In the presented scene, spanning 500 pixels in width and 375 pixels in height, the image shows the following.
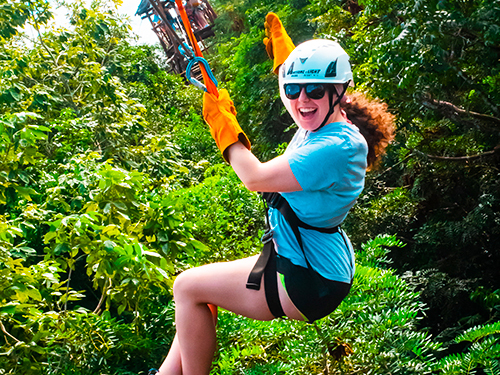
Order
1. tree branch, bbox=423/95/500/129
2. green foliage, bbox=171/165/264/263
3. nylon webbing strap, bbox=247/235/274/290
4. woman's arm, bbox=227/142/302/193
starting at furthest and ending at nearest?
tree branch, bbox=423/95/500/129 → green foliage, bbox=171/165/264/263 → nylon webbing strap, bbox=247/235/274/290 → woman's arm, bbox=227/142/302/193

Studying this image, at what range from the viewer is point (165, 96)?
40.2 feet

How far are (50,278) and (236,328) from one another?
3.54 feet

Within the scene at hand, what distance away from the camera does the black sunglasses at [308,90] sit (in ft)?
5.17

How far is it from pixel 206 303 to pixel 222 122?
0.64m

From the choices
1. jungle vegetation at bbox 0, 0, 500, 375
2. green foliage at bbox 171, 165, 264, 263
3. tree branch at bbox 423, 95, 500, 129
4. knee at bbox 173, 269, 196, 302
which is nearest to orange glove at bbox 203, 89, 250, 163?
knee at bbox 173, 269, 196, 302

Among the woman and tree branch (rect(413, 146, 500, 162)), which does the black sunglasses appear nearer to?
the woman

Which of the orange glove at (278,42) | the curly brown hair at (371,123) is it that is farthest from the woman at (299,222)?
the orange glove at (278,42)

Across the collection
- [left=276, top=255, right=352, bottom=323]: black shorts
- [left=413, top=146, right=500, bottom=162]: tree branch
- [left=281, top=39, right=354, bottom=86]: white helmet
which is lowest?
[left=413, top=146, right=500, bottom=162]: tree branch

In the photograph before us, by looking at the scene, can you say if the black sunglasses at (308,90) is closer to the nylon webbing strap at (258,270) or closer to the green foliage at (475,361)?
the nylon webbing strap at (258,270)

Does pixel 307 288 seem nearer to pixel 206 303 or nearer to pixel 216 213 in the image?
pixel 206 303

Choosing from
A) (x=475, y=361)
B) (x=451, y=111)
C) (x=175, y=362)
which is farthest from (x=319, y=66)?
(x=451, y=111)

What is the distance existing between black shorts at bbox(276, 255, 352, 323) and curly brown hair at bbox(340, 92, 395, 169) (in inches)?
24.6

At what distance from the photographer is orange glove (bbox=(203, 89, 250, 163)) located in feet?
4.97

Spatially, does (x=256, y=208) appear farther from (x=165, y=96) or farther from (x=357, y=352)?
(x=165, y=96)
